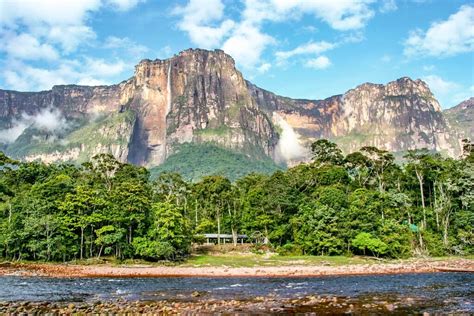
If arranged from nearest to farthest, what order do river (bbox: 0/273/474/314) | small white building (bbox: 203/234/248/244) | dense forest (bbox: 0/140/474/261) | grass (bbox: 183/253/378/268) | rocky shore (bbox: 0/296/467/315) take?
rocky shore (bbox: 0/296/467/315) < river (bbox: 0/273/474/314) < grass (bbox: 183/253/378/268) < dense forest (bbox: 0/140/474/261) < small white building (bbox: 203/234/248/244)

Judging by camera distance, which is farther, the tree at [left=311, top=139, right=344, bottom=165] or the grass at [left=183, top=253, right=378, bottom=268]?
the tree at [left=311, top=139, right=344, bottom=165]

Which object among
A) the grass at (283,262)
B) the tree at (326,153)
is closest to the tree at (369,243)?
the grass at (283,262)

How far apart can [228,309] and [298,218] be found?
48.5 m

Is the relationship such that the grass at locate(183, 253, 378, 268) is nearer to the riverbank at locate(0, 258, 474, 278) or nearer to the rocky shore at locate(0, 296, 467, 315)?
the riverbank at locate(0, 258, 474, 278)

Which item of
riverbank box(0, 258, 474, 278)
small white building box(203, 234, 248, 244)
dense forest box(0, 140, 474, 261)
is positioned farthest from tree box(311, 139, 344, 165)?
riverbank box(0, 258, 474, 278)

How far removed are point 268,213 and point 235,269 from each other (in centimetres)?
2730

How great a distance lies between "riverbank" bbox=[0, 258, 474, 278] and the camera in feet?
155

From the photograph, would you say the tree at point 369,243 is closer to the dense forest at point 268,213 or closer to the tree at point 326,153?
the dense forest at point 268,213

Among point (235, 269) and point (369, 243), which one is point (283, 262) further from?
point (369, 243)

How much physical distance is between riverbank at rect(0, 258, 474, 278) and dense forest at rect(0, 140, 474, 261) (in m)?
5.74

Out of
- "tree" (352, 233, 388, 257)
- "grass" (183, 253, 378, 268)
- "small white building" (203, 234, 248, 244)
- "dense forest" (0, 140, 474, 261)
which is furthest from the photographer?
"small white building" (203, 234, 248, 244)

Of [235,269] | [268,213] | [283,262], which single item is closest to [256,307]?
[235,269]

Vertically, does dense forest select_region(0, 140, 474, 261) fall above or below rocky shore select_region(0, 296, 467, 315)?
above

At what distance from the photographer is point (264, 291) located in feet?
101
